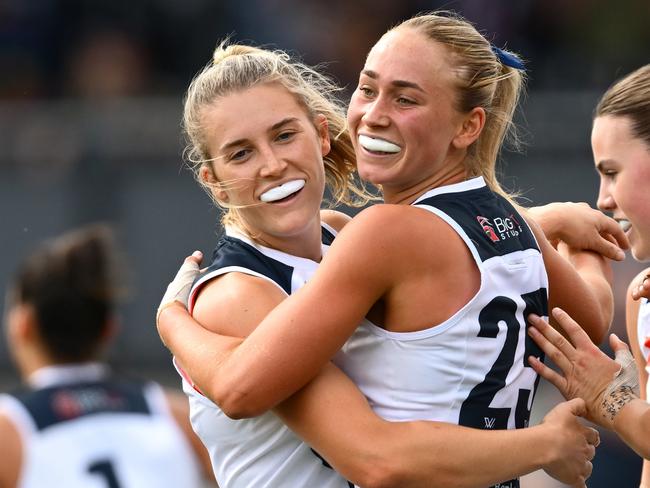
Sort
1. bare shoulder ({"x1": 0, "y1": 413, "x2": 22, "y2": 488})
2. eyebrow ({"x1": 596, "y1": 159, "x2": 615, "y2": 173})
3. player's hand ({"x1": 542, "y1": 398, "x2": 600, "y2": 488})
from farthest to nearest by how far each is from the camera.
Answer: bare shoulder ({"x1": 0, "y1": 413, "x2": 22, "y2": 488}) < eyebrow ({"x1": 596, "y1": 159, "x2": 615, "y2": 173}) < player's hand ({"x1": 542, "y1": 398, "x2": 600, "y2": 488})

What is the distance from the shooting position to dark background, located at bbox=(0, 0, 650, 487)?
33.7 feet

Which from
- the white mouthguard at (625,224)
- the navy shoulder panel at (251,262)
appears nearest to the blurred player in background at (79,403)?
the navy shoulder panel at (251,262)

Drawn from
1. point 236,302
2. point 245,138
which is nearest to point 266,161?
point 245,138

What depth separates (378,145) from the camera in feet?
10.9

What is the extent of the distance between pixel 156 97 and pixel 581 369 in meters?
8.25

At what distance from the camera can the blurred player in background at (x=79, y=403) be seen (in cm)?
407

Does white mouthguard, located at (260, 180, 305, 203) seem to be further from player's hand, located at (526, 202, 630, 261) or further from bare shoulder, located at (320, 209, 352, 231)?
player's hand, located at (526, 202, 630, 261)

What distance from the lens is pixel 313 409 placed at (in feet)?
10.2

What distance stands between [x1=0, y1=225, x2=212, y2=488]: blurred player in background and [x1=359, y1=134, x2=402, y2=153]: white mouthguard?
54.5 inches

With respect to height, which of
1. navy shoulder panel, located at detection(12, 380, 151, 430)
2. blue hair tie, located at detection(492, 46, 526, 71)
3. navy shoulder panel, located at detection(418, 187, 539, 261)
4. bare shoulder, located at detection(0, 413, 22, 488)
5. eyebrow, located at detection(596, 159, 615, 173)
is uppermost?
blue hair tie, located at detection(492, 46, 526, 71)

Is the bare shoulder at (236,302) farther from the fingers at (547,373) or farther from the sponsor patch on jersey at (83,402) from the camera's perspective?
the sponsor patch on jersey at (83,402)

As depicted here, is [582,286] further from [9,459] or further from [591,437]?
[9,459]

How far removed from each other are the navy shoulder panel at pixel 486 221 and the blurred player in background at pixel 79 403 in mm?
1480

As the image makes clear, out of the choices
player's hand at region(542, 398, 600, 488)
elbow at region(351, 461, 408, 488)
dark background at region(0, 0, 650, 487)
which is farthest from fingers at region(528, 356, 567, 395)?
dark background at region(0, 0, 650, 487)
